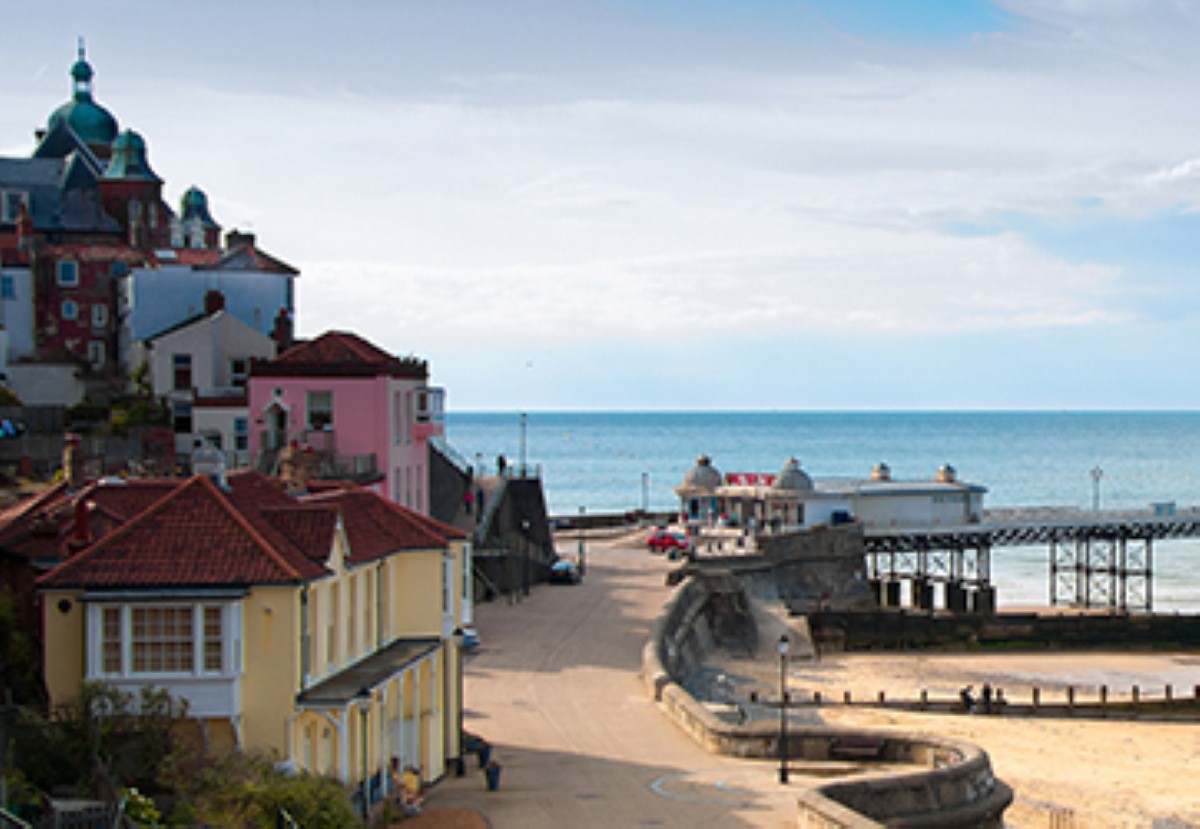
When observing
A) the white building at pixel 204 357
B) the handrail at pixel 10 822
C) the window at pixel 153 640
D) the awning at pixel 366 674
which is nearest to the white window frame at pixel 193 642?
the window at pixel 153 640

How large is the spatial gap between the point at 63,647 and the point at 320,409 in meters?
27.6

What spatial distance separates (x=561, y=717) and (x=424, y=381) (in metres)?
20.6

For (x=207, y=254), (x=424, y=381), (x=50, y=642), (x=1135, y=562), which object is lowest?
(x=1135, y=562)

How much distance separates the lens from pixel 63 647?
22609 millimetres

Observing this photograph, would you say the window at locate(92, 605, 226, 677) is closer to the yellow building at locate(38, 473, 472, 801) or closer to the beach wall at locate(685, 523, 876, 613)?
the yellow building at locate(38, 473, 472, 801)

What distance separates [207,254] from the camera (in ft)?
215

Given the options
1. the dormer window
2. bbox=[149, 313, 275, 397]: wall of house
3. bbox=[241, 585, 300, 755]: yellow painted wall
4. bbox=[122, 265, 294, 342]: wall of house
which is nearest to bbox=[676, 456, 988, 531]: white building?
bbox=[122, 265, 294, 342]: wall of house

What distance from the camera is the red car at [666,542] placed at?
7588 centimetres

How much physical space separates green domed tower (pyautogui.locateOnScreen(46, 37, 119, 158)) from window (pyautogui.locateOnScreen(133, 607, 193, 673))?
54468 mm

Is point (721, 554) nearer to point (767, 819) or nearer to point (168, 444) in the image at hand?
point (168, 444)

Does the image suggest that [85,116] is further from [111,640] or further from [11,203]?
[111,640]

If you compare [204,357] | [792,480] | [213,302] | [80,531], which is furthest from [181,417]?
[80,531]

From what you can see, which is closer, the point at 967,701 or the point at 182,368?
the point at 967,701

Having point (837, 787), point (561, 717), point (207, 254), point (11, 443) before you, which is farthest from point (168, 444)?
point (837, 787)
